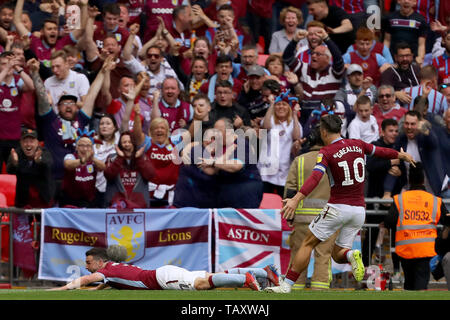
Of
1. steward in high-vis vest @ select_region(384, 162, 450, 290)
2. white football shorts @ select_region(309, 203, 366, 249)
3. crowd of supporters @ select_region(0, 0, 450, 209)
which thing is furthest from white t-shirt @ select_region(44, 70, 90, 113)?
white football shorts @ select_region(309, 203, 366, 249)

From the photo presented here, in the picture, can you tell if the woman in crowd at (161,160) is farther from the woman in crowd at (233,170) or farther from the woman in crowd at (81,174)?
the woman in crowd at (233,170)

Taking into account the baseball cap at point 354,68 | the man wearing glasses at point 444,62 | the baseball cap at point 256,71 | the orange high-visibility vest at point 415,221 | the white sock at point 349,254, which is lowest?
the white sock at point 349,254

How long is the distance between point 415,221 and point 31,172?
5.84 m

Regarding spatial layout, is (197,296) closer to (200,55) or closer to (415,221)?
(415,221)

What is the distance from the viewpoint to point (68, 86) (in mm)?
17250

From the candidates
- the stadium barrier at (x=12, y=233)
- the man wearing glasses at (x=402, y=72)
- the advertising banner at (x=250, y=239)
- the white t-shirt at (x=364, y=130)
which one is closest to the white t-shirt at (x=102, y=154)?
the stadium barrier at (x=12, y=233)

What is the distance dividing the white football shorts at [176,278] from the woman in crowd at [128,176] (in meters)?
3.94

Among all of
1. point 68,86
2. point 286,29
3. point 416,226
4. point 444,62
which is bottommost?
point 416,226

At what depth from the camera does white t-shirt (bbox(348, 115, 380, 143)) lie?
16755 mm

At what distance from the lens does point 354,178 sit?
1181 cm

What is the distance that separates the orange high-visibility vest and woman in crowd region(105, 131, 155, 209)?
158 inches

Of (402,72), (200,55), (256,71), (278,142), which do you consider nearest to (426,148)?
(278,142)

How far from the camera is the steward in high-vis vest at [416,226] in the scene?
1362 cm
